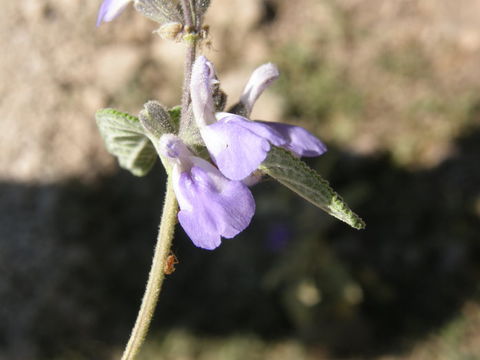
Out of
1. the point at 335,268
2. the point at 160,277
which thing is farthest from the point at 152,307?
the point at 335,268

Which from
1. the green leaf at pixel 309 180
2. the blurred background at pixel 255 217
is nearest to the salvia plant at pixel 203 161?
the green leaf at pixel 309 180

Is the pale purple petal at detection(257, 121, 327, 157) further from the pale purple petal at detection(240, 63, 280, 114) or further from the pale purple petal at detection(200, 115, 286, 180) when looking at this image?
the pale purple petal at detection(200, 115, 286, 180)

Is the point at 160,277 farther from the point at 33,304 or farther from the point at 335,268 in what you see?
the point at 33,304

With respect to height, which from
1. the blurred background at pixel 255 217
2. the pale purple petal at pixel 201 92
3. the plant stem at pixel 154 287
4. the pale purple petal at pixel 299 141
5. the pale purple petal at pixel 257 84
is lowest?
the blurred background at pixel 255 217

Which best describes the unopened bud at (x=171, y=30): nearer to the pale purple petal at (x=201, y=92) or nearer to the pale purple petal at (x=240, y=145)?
the pale purple petal at (x=201, y=92)

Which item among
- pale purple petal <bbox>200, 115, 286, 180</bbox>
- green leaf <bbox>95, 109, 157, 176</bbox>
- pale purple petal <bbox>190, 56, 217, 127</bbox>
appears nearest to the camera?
pale purple petal <bbox>200, 115, 286, 180</bbox>

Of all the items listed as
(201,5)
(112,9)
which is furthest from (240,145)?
(112,9)

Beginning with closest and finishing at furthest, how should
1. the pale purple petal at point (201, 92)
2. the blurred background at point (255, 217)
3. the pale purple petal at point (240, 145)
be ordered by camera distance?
the pale purple petal at point (240, 145)
the pale purple petal at point (201, 92)
the blurred background at point (255, 217)

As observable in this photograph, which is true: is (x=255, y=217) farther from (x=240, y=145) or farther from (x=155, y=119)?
(x=240, y=145)

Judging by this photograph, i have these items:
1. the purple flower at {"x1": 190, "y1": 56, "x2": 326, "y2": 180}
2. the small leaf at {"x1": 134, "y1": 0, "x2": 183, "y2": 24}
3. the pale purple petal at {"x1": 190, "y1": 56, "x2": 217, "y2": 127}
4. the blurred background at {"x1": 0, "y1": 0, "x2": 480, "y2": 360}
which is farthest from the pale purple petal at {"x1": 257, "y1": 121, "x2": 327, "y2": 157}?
the blurred background at {"x1": 0, "y1": 0, "x2": 480, "y2": 360}
